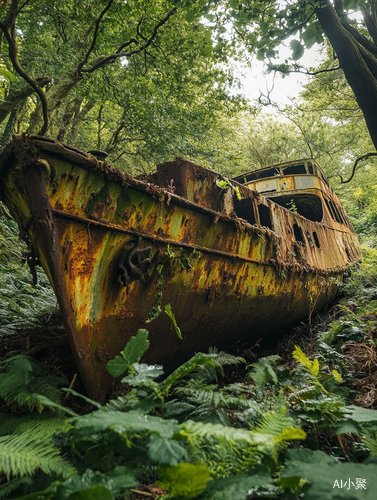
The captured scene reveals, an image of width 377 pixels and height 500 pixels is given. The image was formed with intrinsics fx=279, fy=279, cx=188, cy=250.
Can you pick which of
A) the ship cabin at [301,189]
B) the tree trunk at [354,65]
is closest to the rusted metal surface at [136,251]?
the tree trunk at [354,65]

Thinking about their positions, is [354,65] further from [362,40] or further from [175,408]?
[175,408]

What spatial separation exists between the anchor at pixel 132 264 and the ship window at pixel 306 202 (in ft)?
19.8

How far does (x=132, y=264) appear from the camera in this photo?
8.06 feet

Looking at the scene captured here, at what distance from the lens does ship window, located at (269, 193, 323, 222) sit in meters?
7.93

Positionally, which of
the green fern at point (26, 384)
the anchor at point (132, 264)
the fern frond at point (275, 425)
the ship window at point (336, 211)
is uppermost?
the ship window at point (336, 211)

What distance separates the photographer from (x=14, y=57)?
15.4 ft

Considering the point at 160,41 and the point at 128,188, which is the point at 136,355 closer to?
the point at 128,188

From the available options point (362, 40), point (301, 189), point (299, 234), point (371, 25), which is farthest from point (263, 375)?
point (301, 189)

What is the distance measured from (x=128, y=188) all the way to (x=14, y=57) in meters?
4.22

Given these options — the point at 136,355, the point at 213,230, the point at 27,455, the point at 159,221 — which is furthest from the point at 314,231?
the point at 27,455

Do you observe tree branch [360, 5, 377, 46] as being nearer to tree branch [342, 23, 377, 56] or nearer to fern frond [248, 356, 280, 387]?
tree branch [342, 23, 377, 56]

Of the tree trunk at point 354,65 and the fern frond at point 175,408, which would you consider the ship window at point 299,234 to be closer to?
the tree trunk at point 354,65

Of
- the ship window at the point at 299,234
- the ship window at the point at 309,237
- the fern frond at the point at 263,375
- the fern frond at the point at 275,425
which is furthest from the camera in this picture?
the ship window at the point at 309,237

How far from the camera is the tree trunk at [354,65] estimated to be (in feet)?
10.5
